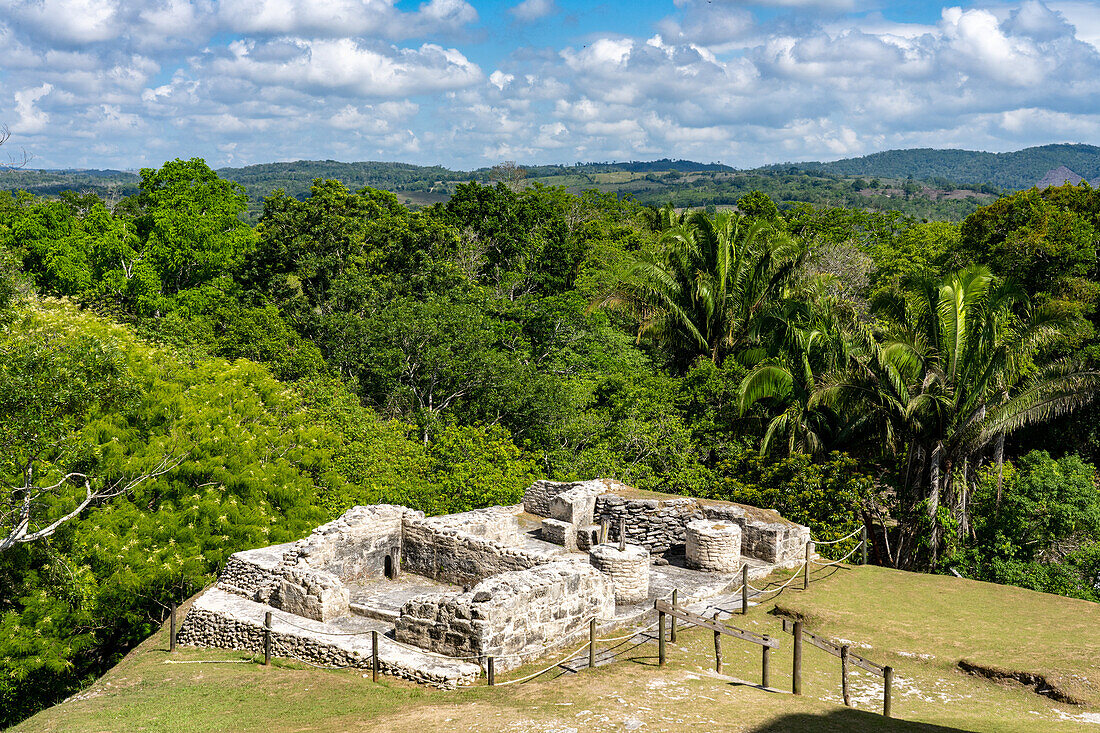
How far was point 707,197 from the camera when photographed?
198750 mm

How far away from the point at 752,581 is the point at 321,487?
472 inches

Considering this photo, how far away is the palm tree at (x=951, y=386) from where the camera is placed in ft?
61.6

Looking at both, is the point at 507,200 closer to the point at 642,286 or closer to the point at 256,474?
the point at 642,286

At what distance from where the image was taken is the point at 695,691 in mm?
10562

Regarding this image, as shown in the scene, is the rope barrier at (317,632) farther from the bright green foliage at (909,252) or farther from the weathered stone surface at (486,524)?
the bright green foliage at (909,252)

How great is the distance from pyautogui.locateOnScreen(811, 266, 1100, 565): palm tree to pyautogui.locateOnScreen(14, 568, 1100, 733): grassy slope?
17.5 ft

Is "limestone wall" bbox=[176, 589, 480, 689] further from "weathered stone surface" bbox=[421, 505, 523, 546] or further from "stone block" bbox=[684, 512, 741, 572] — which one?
"stone block" bbox=[684, 512, 741, 572]

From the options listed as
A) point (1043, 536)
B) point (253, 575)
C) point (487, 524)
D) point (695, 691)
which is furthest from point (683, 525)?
point (253, 575)

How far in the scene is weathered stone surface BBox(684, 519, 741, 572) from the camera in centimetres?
1656

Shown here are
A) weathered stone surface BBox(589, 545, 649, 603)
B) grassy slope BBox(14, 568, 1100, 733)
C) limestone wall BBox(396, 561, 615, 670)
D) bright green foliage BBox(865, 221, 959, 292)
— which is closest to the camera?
grassy slope BBox(14, 568, 1100, 733)

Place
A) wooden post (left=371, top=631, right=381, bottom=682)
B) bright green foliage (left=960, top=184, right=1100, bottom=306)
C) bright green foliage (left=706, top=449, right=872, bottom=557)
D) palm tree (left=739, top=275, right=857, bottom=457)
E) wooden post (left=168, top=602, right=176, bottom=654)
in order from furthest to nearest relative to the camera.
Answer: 1. bright green foliage (left=960, top=184, right=1100, bottom=306)
2. palm tree (left=739, top=275, right=857, bottom=457)
3. bright green foliage (left=706, top=449, right=872, bottom=557)
4. wooden post (left=168, top=602, right=176, bottom=654)
5. wooden post (left=371, top=631, right=381, bottom=682)

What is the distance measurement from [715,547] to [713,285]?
1388 centimetres

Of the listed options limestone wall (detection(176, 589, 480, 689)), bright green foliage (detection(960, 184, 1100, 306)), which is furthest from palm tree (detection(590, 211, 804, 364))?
limestone wall (detection(176, 589, 480, 689))

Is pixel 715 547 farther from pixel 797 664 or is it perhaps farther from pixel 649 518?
pixel 797 664
